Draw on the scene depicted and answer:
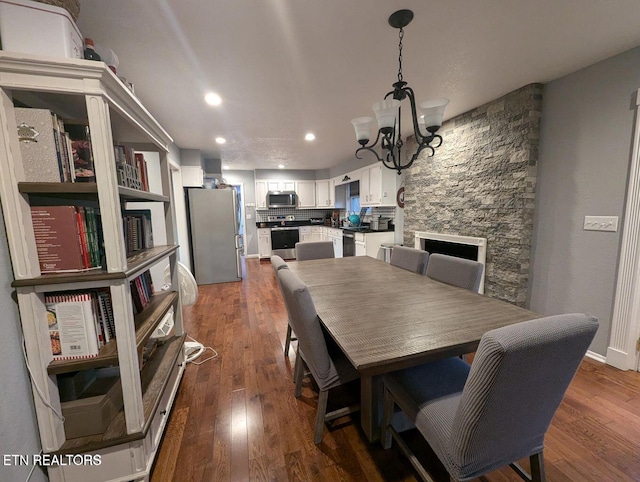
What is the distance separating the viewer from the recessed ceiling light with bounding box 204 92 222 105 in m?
2.32

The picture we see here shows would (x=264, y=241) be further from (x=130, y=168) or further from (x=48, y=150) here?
(x=48, y=150)

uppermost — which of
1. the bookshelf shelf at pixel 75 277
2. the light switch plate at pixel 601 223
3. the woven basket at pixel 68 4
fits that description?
the woven basket at pixel 68 4

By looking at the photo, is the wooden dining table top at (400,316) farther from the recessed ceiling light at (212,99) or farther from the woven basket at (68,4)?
the recessed ceiling light at (212,99)

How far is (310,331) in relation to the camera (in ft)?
4.06

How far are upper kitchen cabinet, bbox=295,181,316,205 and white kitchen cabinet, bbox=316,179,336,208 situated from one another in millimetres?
112

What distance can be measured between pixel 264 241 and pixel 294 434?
17.9ft

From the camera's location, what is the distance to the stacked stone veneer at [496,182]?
2436 mm

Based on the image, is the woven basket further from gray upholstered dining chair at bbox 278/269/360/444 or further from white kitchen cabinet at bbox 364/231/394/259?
white kitchen cabinet at bbox 364/231/394/259

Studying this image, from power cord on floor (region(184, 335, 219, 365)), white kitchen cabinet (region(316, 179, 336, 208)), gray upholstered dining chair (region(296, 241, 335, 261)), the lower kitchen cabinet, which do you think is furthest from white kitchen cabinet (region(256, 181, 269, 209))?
power cord on floor (region(184, 335, 219, 365))

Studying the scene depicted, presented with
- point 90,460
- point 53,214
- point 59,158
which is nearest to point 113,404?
point 90,460

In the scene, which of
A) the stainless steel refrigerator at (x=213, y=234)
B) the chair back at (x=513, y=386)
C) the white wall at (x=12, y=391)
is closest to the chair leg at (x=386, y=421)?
the chair back at (x=513, y=386)

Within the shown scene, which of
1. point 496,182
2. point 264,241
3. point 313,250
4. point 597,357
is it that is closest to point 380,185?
point 496,182

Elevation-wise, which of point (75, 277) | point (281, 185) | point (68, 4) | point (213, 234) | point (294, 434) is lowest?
point (294, 434)

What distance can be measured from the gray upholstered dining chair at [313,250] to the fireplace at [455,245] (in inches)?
62.8
